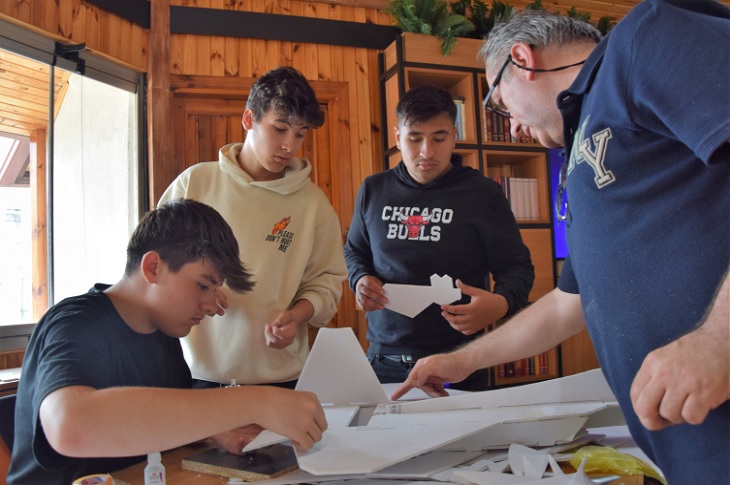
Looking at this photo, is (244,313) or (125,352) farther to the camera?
(244,313)

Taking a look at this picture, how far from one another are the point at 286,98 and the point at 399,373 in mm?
1000

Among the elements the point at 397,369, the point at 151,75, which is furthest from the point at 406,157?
the point at 151,75

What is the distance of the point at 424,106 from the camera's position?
223cm

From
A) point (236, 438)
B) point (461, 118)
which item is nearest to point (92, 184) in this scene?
point (461, 118)

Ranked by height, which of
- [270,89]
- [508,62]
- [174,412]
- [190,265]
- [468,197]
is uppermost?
[270,89]

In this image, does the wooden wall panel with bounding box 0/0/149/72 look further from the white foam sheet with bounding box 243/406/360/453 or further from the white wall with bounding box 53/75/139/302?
the white foam sheet with bounding box 243/406/360/453

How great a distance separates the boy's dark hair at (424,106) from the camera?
7.34 feet

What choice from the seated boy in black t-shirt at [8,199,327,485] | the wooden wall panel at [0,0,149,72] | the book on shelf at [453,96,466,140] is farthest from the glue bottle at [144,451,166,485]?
the book on shelf at [453,96,466,140]

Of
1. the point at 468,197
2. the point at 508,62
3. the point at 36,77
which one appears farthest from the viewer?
the point at 36,77

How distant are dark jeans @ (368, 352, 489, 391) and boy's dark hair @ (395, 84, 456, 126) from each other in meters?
0.89

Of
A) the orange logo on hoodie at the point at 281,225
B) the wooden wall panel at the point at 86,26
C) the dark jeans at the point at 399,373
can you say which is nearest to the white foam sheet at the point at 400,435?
the dark jeans at the point at 399,373

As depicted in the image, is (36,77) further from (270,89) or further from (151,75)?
(270,89)

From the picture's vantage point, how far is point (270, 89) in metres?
1.92

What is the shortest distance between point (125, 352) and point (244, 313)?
1.48ft
